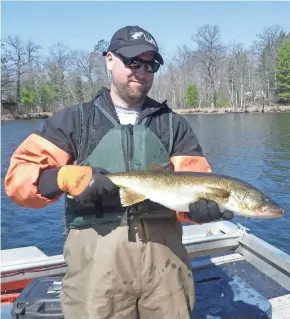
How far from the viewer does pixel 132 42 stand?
10.2 ft

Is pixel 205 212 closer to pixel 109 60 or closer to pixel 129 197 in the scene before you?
pixel 129 197

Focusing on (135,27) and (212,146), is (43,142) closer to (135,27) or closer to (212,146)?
(135,27)

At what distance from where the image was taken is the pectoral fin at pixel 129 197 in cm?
294

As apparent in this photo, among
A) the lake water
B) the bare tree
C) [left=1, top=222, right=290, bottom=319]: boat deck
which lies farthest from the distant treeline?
[left=1, top=222, right=290, bottom=319]: boat deck

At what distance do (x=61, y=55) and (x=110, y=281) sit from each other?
86608 mm

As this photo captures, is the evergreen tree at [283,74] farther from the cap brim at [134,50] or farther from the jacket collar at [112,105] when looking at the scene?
the cap brim at [134,50]

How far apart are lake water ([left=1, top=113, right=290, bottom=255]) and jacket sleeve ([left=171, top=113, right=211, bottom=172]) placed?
26.2 ft

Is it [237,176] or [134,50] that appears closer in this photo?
[134,50]

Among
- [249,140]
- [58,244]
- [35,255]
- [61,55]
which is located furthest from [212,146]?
[61,55]

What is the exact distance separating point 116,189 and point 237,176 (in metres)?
16.9

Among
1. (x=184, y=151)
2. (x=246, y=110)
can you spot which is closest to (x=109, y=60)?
(x=184, y=151)

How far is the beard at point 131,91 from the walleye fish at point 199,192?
571 millimetres

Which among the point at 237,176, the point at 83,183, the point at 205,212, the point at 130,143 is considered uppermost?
the point at 130,143

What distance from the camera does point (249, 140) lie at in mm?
31031
